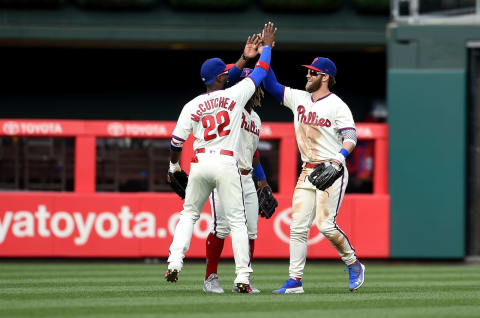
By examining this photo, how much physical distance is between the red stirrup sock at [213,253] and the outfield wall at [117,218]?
18.1 ft

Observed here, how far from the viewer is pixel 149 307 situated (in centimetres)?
686

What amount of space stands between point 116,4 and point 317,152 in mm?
9828

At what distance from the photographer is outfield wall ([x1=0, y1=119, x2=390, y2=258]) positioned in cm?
1391

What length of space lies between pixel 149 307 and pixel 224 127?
172 cm

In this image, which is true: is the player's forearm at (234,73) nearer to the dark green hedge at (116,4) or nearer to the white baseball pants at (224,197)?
the white baseball pants at (224,197)

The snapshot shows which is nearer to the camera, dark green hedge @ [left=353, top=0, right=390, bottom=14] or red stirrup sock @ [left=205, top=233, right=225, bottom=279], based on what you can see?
red stirrup sock @ [left=205, top=233, right=225, bottom=279]

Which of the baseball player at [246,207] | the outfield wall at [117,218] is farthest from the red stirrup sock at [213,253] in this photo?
the outfield wall at [117,218]

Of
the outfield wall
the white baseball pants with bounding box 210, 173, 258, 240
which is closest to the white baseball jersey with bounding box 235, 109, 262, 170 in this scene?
the white baseball pants with bounding box 210, 173, 258, 240

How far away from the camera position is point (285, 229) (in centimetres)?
1410

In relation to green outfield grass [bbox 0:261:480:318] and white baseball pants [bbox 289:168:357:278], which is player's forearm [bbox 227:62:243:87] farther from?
green outfield grass [bbox 0:261:480:318]

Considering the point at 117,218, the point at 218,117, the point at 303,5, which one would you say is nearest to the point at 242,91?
the point at 218,117

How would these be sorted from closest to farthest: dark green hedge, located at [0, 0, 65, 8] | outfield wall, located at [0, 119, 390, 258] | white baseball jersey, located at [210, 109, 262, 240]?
white baseball jersey, located at [210, 109, 262, 240] < outfield wall, located at [0, 119, 390, 258] < dark green hedge, located at [0, 0, 65, 8]

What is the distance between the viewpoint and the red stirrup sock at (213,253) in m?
8.22

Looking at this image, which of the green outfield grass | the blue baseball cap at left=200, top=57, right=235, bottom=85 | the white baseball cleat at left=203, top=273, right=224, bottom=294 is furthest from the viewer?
the white baseball cleat at left=203, top=273, right=224, bottom=294
